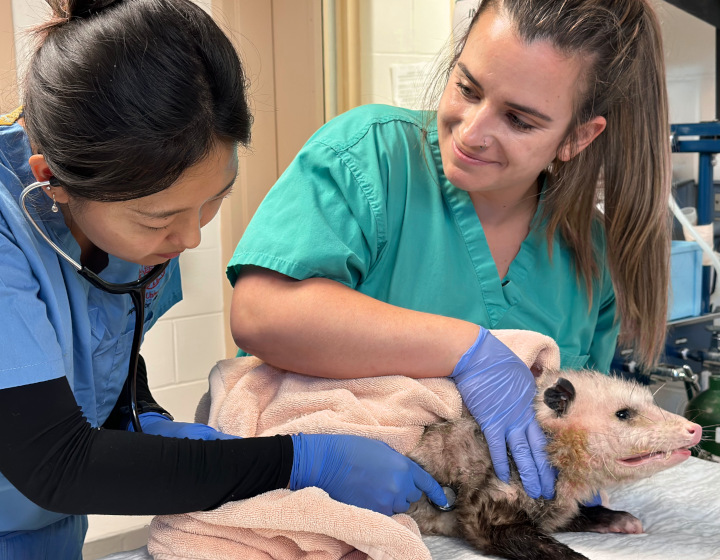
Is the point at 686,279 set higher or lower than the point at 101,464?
lower

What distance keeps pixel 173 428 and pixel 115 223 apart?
0.41 meters

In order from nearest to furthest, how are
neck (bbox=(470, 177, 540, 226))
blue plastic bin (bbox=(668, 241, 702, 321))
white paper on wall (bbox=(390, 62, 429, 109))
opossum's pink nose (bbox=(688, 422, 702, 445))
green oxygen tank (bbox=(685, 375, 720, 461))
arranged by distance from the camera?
1. opossum's pink nose (bbox=(688, 422, 702, 445))
2. neck (bbox=(470, 177, 540, 226))
3. green oxygen tank (bbox=(685, 375, 720, 461))
4. blue plastic bin (bbox=(668, 241, 702, 321))
5. white paper on wall (bbox=(390, 62, 429, 109))

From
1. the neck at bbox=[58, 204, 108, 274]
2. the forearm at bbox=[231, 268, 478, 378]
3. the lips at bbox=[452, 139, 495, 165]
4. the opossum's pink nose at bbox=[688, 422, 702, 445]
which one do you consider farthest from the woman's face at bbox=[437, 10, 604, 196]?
the neck at bbox=[58, 204, 108, 274]

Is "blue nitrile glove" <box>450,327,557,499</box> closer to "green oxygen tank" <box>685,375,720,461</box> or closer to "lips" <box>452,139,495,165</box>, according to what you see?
"lips" <box>452,139,495,165</box>

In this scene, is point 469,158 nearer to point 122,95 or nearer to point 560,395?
point 560,395

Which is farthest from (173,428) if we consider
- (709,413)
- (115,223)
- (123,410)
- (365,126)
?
(709,413)

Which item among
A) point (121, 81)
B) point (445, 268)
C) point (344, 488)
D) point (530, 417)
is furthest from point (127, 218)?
point (530, 417)

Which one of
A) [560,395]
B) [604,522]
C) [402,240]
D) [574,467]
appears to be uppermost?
[402,240]

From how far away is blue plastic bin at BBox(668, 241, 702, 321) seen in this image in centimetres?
212

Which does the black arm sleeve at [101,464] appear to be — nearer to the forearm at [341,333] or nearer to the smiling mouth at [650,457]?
the forearm at [341,333]

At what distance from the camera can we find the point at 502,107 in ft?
3.85

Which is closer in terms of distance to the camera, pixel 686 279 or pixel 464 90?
pixel 464 90

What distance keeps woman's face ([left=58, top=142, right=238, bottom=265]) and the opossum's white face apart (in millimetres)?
647

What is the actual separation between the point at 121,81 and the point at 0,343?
0.34m
